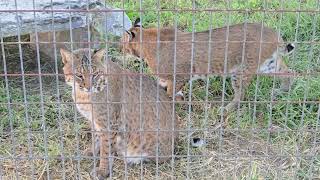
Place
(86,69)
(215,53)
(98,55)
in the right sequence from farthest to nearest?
1. (215,53)
2. (98,55)
3. (86,69)

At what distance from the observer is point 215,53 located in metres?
4.98

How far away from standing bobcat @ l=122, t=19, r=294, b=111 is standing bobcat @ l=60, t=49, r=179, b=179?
2.55 feet

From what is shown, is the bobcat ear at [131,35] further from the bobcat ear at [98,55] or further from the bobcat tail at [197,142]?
the bobcat tail at [197,142]

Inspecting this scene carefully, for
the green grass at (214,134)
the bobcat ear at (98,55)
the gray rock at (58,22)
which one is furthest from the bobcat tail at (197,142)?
the gray rock at (58,22)

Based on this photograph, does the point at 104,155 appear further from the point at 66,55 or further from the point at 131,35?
the point at 131,35

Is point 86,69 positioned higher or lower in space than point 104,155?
higher

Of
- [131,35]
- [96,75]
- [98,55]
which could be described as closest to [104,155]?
[96,75]

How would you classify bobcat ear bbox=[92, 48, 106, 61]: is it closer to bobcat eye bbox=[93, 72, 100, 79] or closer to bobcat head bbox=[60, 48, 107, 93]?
bobcat head bbox=[60, 48, 107, 93]

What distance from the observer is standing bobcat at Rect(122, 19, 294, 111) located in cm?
486

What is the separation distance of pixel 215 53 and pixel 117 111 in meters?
1.37

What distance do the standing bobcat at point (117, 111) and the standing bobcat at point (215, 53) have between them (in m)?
0.78

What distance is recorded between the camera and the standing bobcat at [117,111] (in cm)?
377

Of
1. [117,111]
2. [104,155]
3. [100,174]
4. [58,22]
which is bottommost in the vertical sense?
[100,174]

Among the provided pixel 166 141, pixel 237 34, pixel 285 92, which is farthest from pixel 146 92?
pixel 285 92
